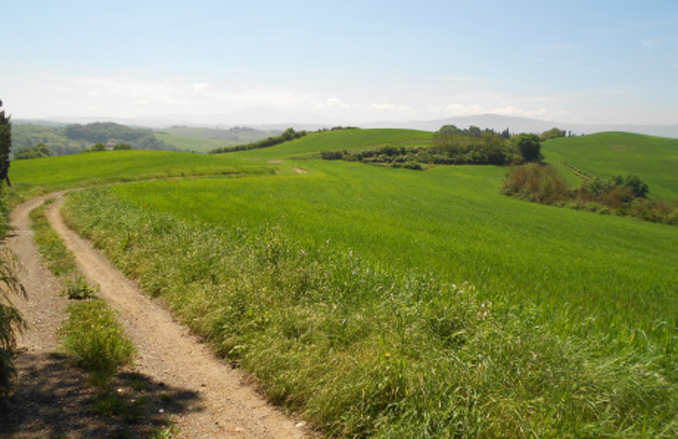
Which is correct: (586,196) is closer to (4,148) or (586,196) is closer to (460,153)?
(460,153)

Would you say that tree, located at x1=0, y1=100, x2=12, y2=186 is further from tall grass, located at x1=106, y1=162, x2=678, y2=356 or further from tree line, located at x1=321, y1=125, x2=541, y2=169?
tree line, located at x1=321, y1=125, x2=541, y2=169

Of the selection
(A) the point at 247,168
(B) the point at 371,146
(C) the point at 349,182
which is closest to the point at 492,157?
(B) the point at 371,146

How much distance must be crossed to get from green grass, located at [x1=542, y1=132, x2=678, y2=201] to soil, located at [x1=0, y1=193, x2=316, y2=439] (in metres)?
71.8

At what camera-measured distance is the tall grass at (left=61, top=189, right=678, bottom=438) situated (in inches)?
182

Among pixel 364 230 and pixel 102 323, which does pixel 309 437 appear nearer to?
pixel 102 323

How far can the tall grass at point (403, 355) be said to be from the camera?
462 centimetres

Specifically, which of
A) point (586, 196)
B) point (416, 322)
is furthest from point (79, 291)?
point (586, 196)

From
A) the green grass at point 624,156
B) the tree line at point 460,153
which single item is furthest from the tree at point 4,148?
the green grass at point 624,156

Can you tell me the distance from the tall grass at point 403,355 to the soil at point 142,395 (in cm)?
39

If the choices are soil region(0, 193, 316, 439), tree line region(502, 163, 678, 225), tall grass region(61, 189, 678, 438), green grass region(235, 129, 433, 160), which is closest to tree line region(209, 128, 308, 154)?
green grass region(235, 129, 433, 160)

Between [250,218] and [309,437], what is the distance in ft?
42.6

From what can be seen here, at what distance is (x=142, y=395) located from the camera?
5.82m

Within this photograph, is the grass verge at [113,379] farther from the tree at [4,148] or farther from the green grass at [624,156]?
the green grass at [624,156]

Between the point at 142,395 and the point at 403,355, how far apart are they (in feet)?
12.5
